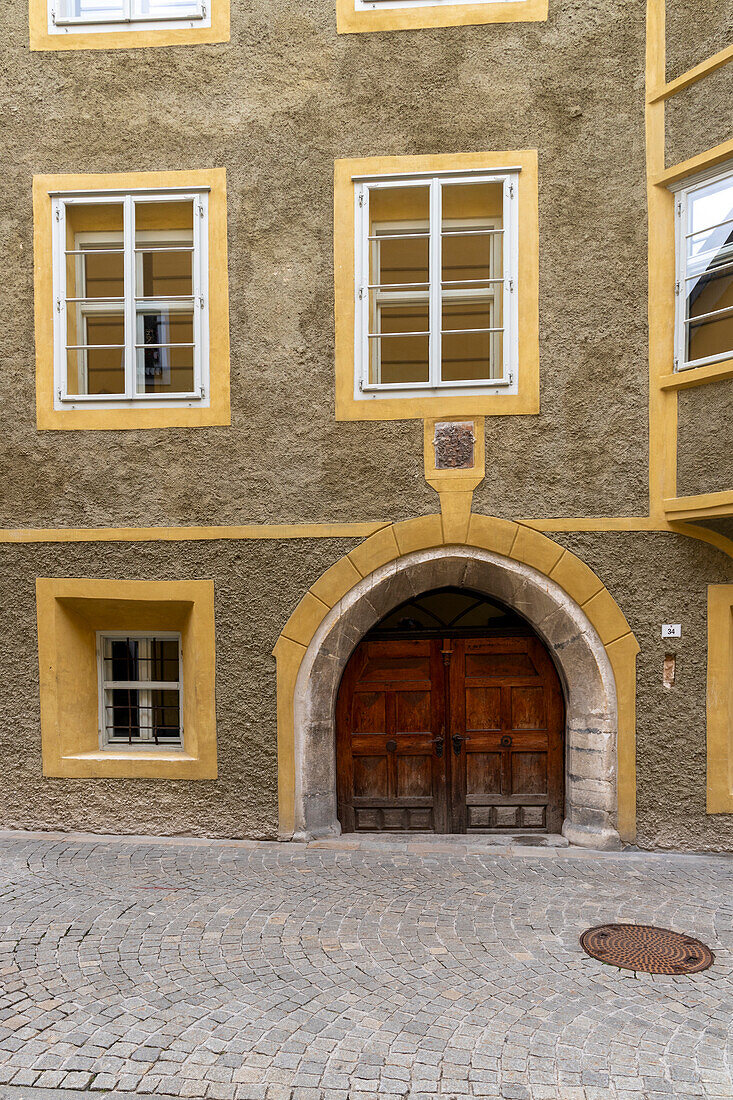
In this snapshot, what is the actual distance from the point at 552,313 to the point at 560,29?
2409 mm

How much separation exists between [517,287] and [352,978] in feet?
17.6

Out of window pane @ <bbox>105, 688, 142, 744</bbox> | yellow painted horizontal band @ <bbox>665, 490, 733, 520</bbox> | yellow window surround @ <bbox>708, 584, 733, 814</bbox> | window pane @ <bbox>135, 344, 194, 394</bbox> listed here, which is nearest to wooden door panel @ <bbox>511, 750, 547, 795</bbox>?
yellow window surround @ <bbox>708, 584, 733, 814</bbox>

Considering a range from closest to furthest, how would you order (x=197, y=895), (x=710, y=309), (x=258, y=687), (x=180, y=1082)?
(x=180, y=1082) → (x=197, y=895) → (x=710, y=309) → (x=258, y=687)

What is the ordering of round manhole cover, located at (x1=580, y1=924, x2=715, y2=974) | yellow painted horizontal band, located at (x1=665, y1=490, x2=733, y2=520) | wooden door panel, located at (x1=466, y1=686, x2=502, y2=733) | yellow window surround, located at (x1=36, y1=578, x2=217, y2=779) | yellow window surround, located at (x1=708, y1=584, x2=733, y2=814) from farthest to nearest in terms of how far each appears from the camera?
wooden door panel, located at (x1=466, y1=686, x2=502, y2=733) < yellow window surround, located at (x1=36, y1=578, x2=217, y2=779) < yellow window surround, located at (x1=708, y1=584, x2=733, y2=814) < yellow painted horizontal band, located at (x1=665, y1=490, x2=733, y2=520) < round manhole cover, located at (x1=580, y1=924, x2=715, y2=974)

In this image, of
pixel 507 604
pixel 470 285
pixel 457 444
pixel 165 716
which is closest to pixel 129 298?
pixel 470 285

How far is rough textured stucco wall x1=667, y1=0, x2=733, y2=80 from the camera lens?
5.73 metres

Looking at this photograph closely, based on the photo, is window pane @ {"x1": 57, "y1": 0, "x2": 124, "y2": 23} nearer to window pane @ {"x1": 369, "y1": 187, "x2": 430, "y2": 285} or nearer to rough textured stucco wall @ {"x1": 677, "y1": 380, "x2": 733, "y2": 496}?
window pane @ {"x1": 369, "y1": 187, "x2": 430, "y2": 285}

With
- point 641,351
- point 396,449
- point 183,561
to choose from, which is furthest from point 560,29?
point 183,561

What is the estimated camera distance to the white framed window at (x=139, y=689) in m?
6.80

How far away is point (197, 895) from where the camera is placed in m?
5.23

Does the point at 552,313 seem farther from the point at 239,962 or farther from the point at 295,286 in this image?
the point at 239,962

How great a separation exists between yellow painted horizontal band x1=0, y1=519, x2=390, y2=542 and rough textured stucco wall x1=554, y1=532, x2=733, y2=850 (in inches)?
84.9

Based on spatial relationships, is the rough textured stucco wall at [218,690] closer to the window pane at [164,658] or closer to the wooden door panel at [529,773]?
the window pane at [164,658]

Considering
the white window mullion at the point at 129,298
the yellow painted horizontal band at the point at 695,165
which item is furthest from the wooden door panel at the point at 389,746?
the yellow painted horizontal band at the point at 695,165
